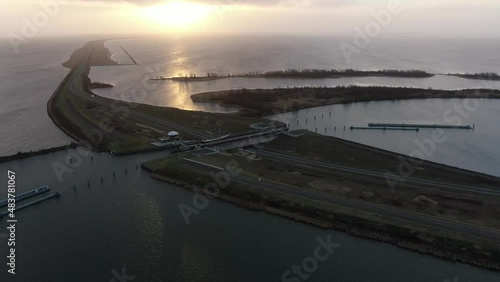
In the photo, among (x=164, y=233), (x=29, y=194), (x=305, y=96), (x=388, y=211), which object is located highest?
(x=305, y=96)

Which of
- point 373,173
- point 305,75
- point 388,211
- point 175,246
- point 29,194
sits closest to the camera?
point 175,246

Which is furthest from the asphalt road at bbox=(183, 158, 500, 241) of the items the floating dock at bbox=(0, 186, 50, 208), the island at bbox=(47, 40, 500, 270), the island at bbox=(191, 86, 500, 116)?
the island at bbox=(191, 86, 500, 116)

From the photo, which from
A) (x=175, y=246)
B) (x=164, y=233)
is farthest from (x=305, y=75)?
(x=175, y=246)

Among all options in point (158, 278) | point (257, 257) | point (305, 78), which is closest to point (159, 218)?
point (158, 278)

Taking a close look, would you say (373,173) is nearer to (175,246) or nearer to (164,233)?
(175,246)

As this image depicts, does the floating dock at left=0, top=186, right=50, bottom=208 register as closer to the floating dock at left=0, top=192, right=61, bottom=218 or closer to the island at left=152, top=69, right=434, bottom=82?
the floating dock at left=0, top=192, right=61, bottom=218

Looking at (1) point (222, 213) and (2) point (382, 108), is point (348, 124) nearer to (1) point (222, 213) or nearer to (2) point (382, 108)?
(2) point (382, 108)

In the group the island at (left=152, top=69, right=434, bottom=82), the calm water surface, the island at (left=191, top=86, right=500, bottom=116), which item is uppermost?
the island at (left=152, top=69, right=434, bottom=82)

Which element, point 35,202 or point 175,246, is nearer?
point 175,246

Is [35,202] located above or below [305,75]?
below

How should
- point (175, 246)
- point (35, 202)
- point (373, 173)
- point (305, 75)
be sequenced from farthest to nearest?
point (305, 75) < point (373, 173) < point (35, 202) < point (175, 246)

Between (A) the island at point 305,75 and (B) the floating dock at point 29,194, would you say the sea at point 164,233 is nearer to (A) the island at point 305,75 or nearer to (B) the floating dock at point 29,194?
(B) the floating dock at point 29,194
